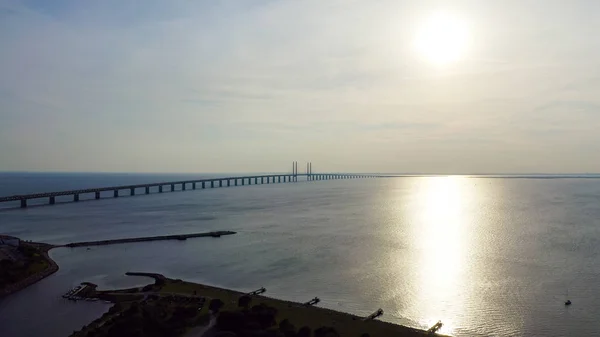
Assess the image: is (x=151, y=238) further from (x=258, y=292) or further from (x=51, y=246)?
(x=258, y=292)

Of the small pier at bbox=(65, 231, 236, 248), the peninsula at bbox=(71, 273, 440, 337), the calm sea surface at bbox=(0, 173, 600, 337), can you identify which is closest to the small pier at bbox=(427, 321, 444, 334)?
the calm sea surface at bbox=(0, 173, 600, 337)

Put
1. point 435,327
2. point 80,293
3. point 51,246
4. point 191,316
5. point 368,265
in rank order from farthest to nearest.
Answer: point 51,246 → point 368,265 → point 80,293 → point 435,327 → point 191,316

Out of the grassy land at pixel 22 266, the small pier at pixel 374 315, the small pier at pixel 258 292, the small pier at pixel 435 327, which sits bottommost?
the small pier at pixel 435 327

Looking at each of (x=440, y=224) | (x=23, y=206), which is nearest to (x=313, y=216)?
(x=440, y=224)

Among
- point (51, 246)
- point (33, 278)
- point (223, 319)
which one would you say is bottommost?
point (33, 278)

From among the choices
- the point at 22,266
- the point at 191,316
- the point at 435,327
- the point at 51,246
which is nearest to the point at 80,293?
the point at 22,266

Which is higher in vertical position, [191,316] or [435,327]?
[191,316]

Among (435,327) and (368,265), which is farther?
(368,265)

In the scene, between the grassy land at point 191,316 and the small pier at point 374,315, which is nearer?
the grassy land at point 191,316

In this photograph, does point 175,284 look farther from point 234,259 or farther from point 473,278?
point 473,278

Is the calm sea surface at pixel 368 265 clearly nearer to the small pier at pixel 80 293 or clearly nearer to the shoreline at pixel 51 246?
the small pier at pixel 80 293

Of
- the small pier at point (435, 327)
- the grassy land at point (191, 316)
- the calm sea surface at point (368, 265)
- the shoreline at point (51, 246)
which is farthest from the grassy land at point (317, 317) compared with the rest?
the shoreline at point (51, 246)
